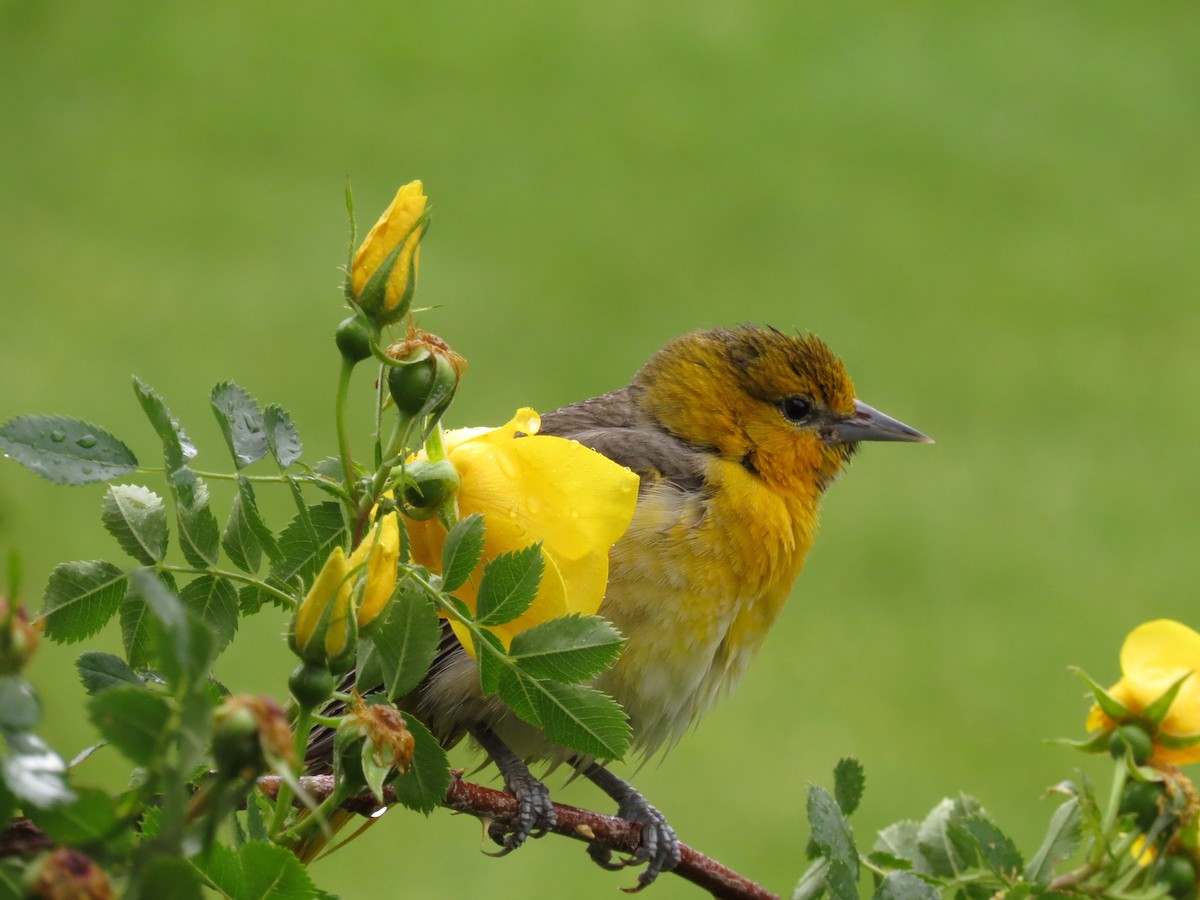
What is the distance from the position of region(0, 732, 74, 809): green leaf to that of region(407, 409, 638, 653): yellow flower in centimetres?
37

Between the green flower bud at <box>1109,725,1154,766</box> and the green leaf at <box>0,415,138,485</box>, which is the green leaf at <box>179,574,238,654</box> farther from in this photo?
the green flower bud at <box>1109,725,1154,766</box>

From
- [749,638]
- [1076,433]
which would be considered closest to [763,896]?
[749,638]

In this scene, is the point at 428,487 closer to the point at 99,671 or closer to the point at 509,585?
the point at 509,585

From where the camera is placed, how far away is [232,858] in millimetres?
816

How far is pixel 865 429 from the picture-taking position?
9.10 feet

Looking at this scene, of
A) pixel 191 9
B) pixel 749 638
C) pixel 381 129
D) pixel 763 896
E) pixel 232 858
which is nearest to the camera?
pixel 232 858

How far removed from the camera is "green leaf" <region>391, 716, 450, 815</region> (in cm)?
96

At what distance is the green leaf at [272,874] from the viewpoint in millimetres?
794

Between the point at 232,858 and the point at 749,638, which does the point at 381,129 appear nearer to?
the point at 749,638

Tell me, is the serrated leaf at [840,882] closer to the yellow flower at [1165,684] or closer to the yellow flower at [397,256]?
the yellow flower at [1165,684]

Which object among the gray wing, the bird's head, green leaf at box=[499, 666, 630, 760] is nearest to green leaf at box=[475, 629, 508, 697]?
green leaf at box=[499, 666, 630, 760]

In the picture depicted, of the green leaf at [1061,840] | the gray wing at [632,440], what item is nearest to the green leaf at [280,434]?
the green leaf at [1061,840]

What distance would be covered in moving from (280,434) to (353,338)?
6.4 inches

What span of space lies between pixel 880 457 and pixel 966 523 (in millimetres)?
555
